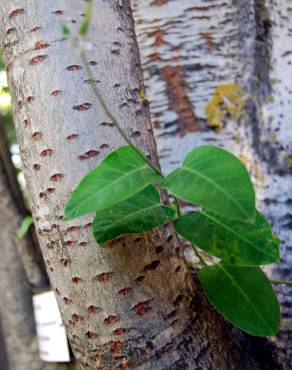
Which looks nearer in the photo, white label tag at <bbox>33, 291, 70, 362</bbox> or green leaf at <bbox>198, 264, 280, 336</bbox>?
green leaf at <bbox>198, 264, 280, 336</bbox>

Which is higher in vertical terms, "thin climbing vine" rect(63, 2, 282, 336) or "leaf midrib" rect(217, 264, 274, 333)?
"thin climbing vine" rect(63, 2, 282, 336)

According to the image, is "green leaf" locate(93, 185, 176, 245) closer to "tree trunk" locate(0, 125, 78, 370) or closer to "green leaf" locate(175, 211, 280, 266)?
"green leaf" locate(175, 211, 280, 266)

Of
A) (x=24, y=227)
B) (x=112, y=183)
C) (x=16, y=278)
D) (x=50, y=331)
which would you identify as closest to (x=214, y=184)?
(x=112, y=183)

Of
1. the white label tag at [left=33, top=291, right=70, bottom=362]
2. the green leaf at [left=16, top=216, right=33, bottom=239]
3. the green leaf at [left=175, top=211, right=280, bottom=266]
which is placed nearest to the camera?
the green leaf at [left=175, top=211, right=280, bottom=266]

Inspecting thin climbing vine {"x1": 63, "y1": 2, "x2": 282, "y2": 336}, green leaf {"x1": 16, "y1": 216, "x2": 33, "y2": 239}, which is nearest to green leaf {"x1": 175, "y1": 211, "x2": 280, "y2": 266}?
thin climbing vine {"x1": 63, "y1": 2, "x2": 282, "y2": 336}

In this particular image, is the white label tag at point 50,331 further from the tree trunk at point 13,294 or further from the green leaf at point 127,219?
the green leaf at point 127,219

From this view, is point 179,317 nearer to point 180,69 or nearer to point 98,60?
point 98,60
